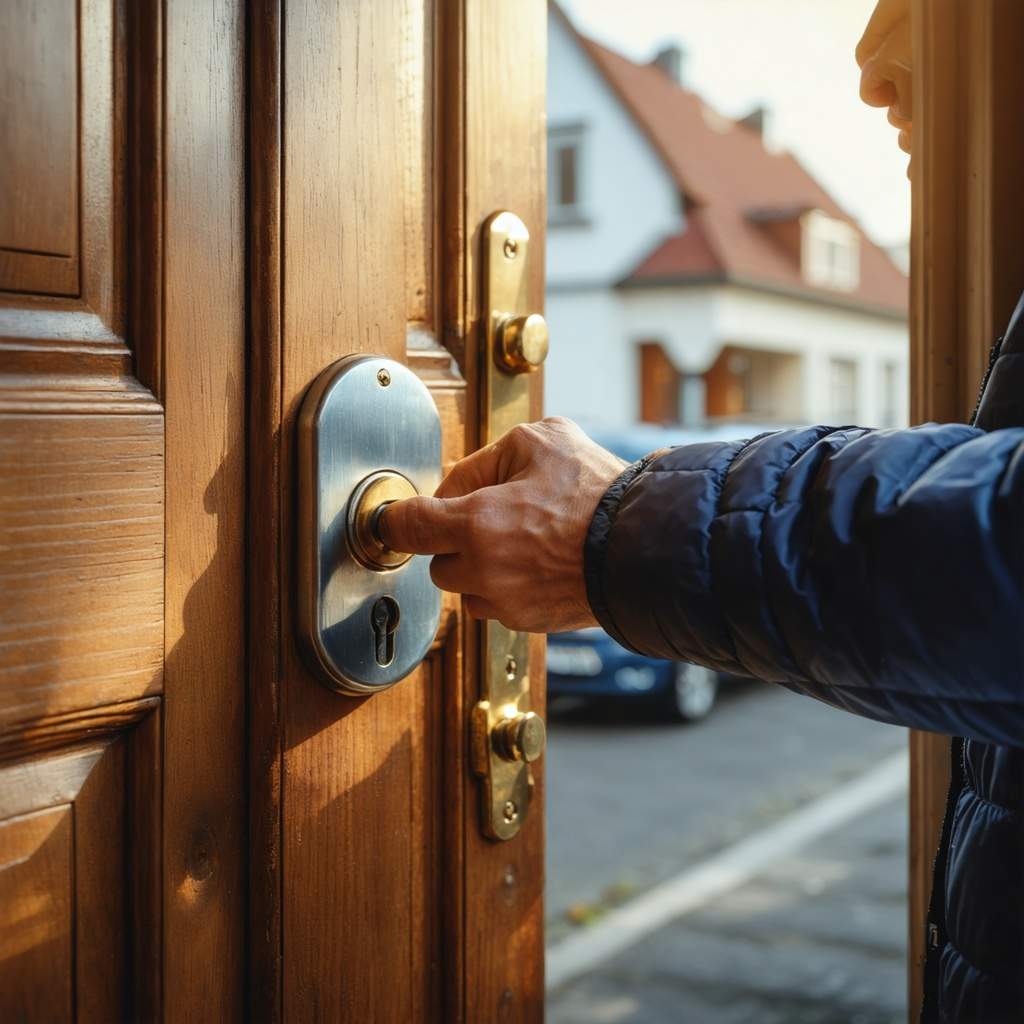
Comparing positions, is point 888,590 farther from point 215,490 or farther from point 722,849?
point 722,849

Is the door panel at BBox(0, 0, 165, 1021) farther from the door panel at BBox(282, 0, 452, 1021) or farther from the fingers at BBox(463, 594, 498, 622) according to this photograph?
the fingers at BBox(463, 594, 498, 622)

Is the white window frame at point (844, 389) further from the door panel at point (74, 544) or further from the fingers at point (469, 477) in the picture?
the door panel at point (74, 544)

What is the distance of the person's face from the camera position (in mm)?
1256

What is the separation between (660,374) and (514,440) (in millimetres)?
16489

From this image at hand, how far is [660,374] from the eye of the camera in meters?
17.3

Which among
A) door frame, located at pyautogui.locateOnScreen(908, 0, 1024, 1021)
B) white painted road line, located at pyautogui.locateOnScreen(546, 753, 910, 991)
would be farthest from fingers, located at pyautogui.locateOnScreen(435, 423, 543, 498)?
white painted road line, located at pyautogui.locateOnScreen(546, 753, 910, 991)

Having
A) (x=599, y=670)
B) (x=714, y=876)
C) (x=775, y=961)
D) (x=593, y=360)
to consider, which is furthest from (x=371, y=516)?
(x=593, y=360)

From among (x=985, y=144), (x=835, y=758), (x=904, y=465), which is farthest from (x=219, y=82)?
(x=835, y=758)

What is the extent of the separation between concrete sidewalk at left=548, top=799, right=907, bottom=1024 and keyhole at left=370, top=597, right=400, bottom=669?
275 cm

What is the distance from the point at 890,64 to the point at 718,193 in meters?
16.7

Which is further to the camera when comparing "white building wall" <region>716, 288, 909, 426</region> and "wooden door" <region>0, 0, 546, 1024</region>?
"white building wall" <region>716, 288, 909, 426</region>

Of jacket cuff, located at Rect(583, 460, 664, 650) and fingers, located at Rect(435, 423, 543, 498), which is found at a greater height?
fingers, located at Rect(435, 423, 543, 498)

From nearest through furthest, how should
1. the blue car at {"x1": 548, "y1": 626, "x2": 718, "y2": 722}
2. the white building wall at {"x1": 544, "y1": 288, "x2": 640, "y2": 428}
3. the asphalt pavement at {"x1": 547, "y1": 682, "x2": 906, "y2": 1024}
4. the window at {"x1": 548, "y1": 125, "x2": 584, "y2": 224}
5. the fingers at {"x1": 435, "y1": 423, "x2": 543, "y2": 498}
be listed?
the fingers at {"x1": 435, "y1": 423, "x2": 543, "y2": 498} → the asphalt pavement at {"x1": 547, "y1": 682, "x2": 906, "y2": 1024} → the blue car at {"x1": 548, "y1": 626, "x2": 718, "y2": 722} → the white building wall at {"x1": 544, "y1": 288, "x2": 640, "y2": 428} → the window at {"x1": 548, "y1": 125, "x2": 584, "y2": 224}

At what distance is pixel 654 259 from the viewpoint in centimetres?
1619
